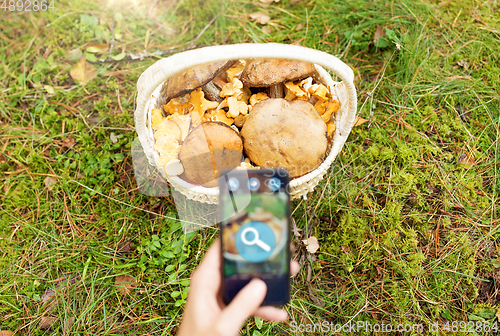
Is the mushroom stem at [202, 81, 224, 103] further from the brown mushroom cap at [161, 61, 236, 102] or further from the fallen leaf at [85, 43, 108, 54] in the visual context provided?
the fallen leaf at [85, 43, 108, 54]

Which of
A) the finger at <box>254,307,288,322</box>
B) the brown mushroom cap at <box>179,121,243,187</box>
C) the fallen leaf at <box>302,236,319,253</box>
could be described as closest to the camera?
the finger at <box>254,307,288,322</box>

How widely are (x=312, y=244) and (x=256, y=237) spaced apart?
4.53 feet

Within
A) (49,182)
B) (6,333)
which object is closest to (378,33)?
(49,182)

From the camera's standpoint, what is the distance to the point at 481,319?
2.45m

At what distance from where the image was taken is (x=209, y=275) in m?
1.47

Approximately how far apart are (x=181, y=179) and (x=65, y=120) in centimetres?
171

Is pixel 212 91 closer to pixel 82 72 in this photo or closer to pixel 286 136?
pixel 286 136

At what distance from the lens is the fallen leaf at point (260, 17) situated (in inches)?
129

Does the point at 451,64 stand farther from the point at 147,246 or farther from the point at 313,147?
the point at 147,246

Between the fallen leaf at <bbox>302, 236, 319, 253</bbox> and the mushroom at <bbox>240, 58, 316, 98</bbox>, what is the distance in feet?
4.56

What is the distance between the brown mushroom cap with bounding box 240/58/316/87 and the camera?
7.07 ft

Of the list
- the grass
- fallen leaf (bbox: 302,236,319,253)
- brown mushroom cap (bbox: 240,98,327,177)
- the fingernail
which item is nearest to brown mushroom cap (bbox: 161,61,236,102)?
brown mushroom cap (bbox: 240,98,327,177)

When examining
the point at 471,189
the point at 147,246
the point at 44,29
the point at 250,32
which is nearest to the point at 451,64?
the point at 471,189

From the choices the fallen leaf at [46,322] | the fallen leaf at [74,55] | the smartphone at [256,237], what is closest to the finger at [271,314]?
the smartphone at [256,237]
